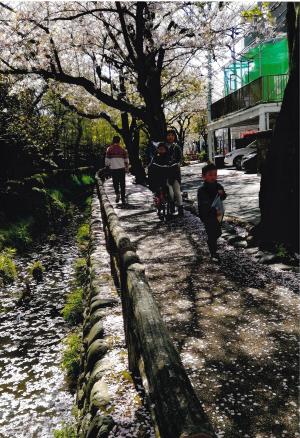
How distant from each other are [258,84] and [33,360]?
58.3 ft

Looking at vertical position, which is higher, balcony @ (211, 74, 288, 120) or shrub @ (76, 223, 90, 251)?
balcony @ (211, 74, 288, 120)

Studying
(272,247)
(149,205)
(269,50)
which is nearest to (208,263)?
(272,247)

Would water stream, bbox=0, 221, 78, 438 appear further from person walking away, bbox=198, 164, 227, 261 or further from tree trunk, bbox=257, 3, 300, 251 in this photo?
tree trunk, bbox=257, 3, 300, 251

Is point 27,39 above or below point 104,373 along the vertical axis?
above

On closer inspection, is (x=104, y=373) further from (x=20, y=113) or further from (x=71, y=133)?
(x=71, y=133)

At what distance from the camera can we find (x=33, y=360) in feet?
20.3

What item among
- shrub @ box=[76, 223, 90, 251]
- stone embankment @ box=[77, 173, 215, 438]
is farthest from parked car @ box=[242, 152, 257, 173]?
stone embankment @ box=[77, 173, 215, 438]

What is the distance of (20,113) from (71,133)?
2048cm

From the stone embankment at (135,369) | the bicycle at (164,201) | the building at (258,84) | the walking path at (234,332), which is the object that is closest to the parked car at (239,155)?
the building at (258,84)

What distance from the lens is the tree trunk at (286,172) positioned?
567cm

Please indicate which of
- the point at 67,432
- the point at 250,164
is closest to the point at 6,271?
the point at 67,432

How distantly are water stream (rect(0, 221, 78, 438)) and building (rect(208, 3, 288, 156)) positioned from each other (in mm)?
11552

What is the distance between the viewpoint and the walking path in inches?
105

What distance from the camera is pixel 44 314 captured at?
26.2 ft
